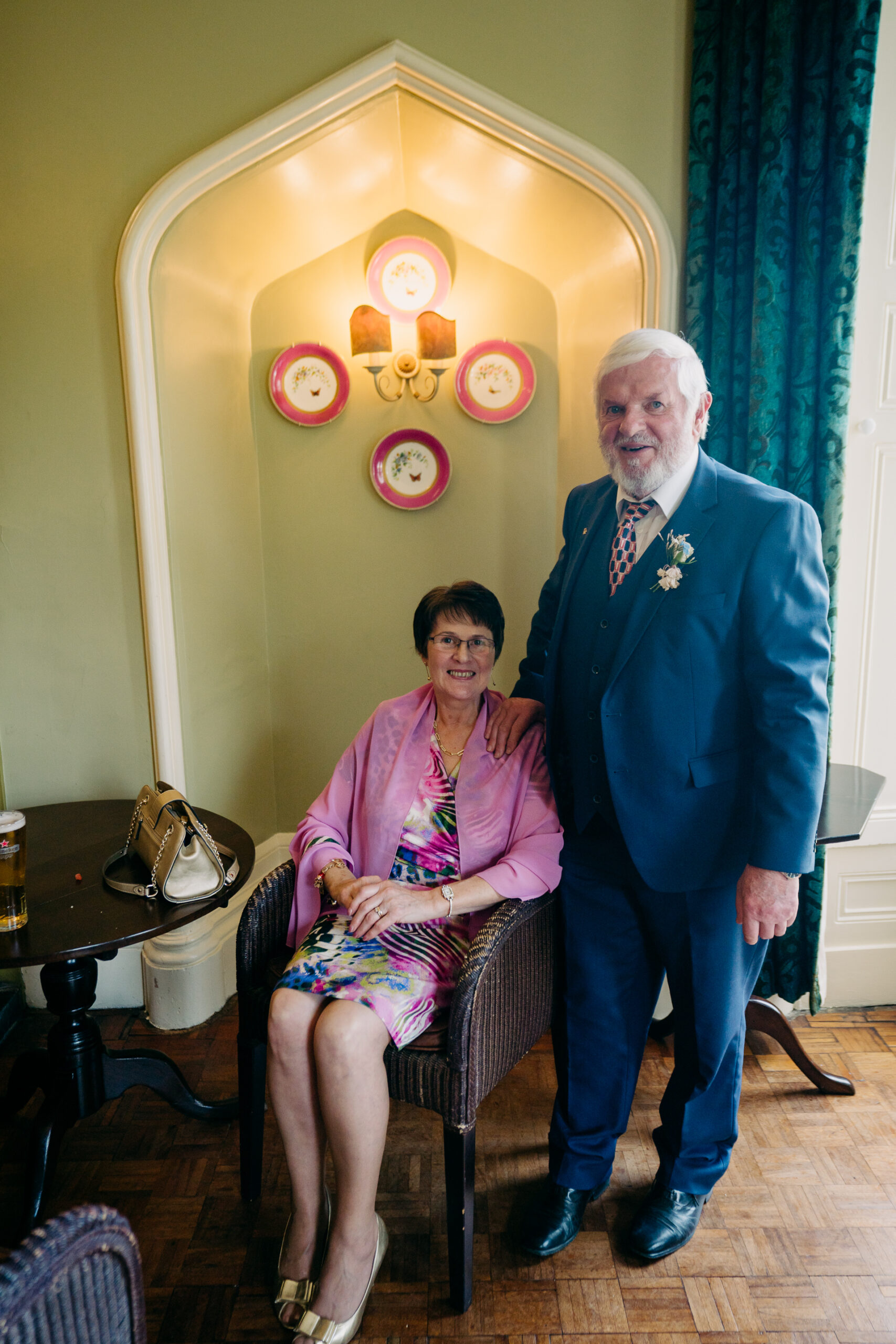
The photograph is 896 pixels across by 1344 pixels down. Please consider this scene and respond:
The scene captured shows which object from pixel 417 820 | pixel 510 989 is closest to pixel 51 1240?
pixel 510 989

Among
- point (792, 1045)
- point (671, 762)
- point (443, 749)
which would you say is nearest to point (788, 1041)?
point (792, 1045)

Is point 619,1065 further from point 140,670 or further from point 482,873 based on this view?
point 140,670

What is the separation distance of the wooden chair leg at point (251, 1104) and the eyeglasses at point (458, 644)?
0.91 meters

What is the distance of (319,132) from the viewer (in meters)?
2.21

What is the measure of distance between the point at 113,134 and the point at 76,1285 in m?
2.48

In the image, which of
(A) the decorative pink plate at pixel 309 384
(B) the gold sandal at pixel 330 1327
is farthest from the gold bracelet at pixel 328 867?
(A) the decorative pink plate at pixel 309 384

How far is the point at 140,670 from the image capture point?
2373 mm

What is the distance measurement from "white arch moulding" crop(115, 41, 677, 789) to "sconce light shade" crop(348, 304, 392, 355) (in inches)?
20.6

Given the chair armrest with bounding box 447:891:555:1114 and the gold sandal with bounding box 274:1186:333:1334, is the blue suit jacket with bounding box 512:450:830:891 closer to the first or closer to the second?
the chair armrest with bounding box 447:891:555:1114

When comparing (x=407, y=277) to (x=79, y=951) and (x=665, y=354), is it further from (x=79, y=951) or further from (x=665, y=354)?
(x=79, y=951)

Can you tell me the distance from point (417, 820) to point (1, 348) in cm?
170

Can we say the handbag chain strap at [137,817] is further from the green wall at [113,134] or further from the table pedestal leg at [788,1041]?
the table pedestal leg at [788,1041]

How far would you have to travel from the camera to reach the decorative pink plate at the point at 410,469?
9.16 feet

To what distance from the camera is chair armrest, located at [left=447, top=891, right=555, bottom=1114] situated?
1.49 metres
